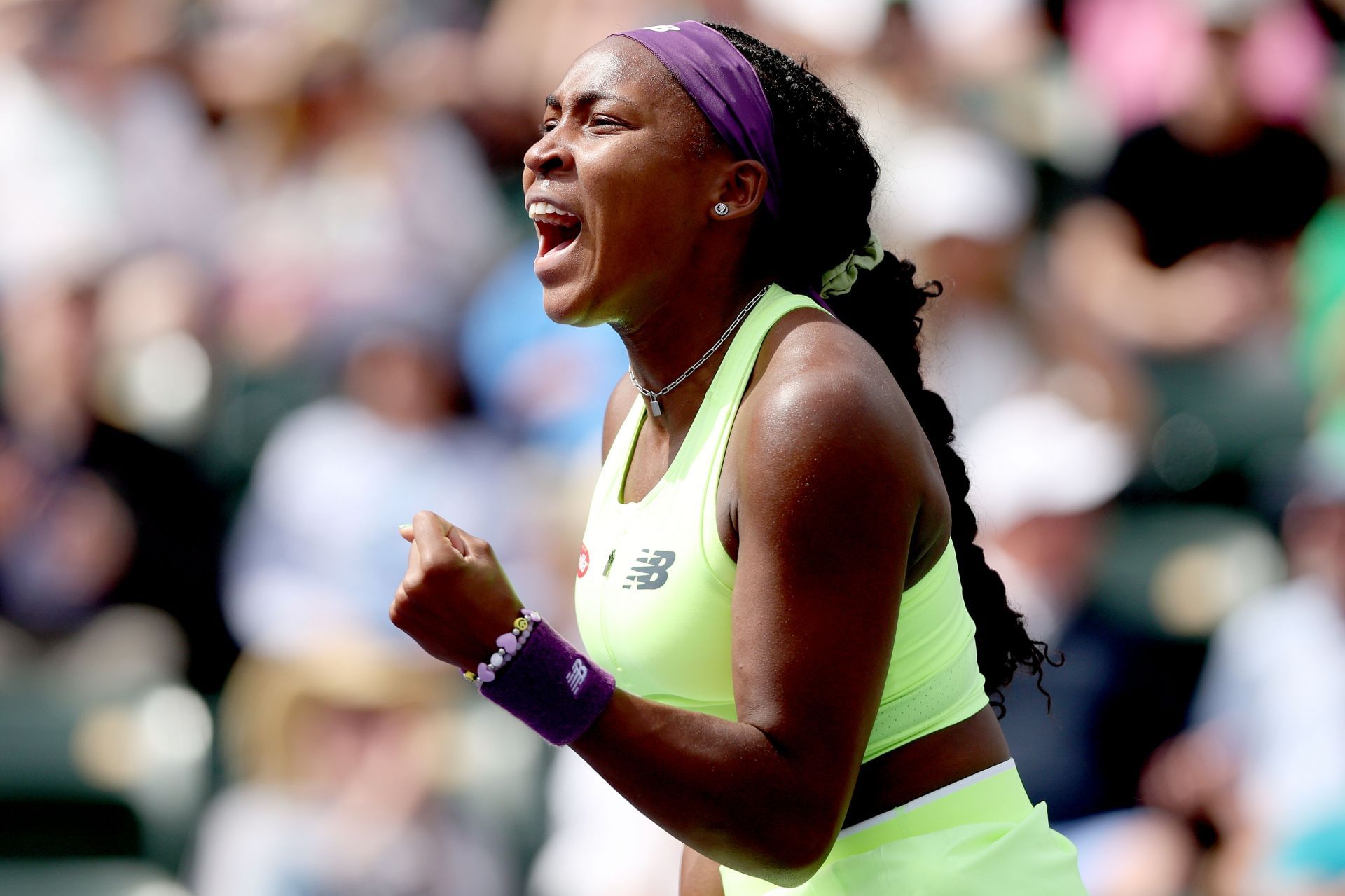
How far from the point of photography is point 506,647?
1.78 metres

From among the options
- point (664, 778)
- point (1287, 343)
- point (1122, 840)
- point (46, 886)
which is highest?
point (664, 778)

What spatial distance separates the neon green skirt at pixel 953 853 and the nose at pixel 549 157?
952 mm

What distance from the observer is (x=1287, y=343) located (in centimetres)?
475

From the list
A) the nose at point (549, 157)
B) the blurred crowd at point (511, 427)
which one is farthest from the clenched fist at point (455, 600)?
the blurred crowd at point (511, 427)

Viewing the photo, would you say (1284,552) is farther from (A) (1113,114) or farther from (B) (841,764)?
(B) (841,764)

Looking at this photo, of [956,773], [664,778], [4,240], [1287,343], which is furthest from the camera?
[4,240]

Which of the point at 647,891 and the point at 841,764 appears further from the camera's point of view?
the point at 647,891

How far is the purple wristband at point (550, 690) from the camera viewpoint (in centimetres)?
177

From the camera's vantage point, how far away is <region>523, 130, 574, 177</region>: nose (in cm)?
216

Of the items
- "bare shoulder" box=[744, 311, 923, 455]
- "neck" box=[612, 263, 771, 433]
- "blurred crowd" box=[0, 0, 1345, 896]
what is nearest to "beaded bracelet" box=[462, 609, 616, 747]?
"bare shoulder" box=[744, 311, 923, 455]

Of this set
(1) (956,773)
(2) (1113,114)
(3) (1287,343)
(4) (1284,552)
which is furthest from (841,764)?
(2) (1113,114)

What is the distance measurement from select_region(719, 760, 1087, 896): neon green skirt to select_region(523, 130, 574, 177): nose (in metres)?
0.95

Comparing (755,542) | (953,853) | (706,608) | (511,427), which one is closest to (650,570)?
(706,608)

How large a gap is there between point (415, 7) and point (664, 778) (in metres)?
4.59
